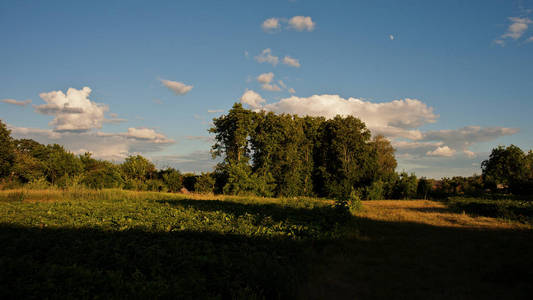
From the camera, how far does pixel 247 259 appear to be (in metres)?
5.86

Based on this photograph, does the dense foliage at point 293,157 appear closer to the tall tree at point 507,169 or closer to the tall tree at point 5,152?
the tall tree at point 507,169

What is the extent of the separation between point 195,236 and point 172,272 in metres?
2.63

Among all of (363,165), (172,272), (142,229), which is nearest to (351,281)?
(172,272)

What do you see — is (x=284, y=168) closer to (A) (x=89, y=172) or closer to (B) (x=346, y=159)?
(B) (x=346, y=159)

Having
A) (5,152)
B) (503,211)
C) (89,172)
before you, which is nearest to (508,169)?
(503,211)

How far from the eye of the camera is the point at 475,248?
327 inches

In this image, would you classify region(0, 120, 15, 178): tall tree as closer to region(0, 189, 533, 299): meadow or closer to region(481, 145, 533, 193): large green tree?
region(0, 189, 533, 299): meadow

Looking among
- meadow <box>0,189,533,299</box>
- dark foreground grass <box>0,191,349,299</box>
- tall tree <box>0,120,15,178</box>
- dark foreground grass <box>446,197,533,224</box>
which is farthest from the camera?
tall tree <box>0,120,15,178</box>

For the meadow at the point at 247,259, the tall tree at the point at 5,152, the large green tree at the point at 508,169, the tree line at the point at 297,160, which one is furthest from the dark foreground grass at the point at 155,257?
the large green tree at the point at 508,169

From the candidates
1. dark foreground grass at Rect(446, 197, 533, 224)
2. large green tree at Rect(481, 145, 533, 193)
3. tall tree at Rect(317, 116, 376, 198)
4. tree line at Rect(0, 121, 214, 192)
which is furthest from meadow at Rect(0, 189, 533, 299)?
large green tree at Rect(481, 145, 533, 193)

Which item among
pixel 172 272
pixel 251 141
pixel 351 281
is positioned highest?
pixel 251 141

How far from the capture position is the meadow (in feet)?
14.9

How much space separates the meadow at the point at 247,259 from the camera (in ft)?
14.9

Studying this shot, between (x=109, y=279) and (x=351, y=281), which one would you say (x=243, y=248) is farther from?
(x=109, y=279)
